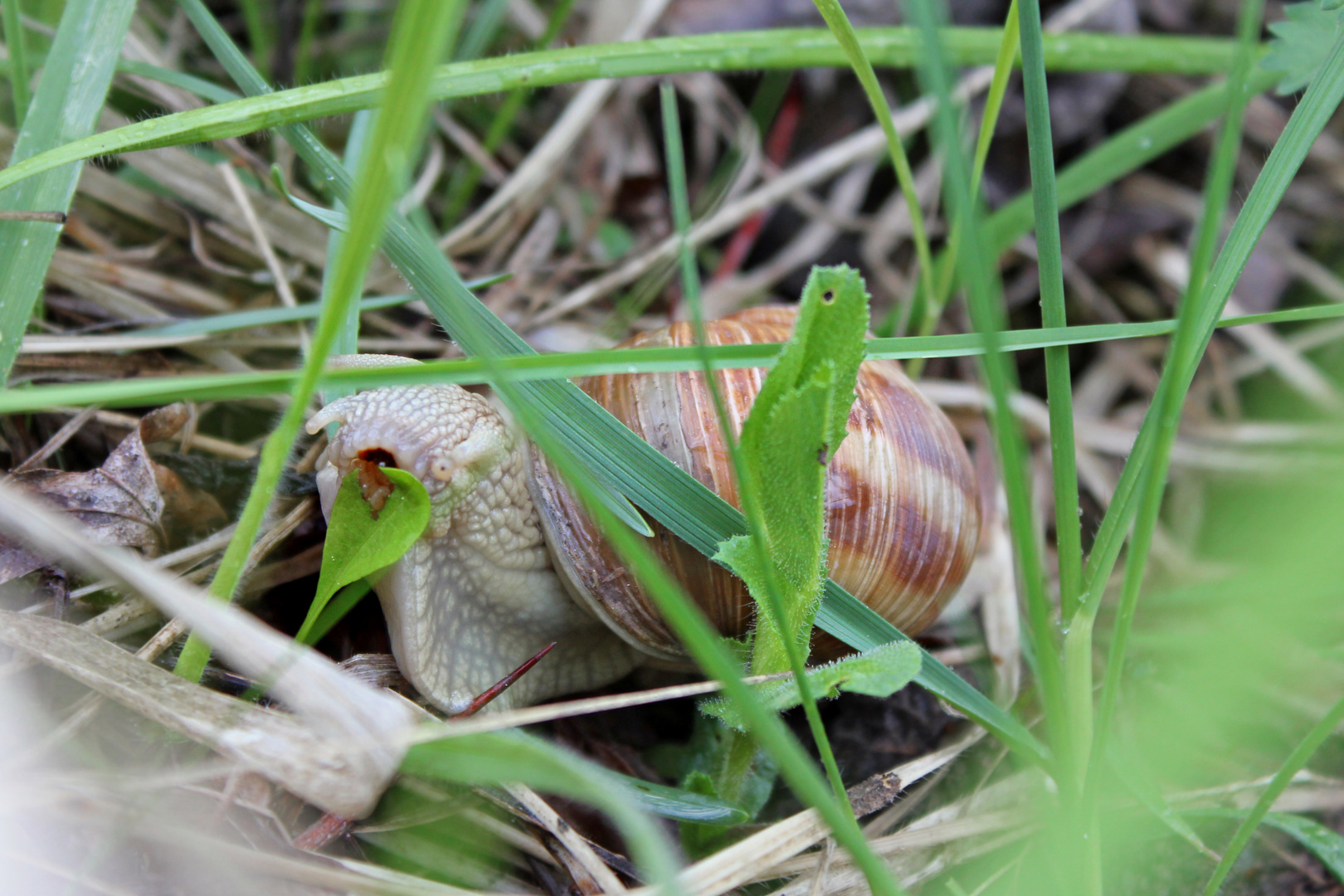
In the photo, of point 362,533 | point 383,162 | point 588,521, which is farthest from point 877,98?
point 362,533

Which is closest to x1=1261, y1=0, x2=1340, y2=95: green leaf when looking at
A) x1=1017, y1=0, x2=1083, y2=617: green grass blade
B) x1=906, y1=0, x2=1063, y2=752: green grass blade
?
x1=1017, y1=0, x2=1083, y2=617: green grass blade

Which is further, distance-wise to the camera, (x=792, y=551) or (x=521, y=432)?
(x=521, y=432)

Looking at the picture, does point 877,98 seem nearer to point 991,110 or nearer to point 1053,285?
point 991,110

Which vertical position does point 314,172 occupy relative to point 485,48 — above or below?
below

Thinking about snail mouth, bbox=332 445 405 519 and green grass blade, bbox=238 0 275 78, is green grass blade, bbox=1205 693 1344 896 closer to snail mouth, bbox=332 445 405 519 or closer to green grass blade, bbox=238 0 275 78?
snail mouth, bbox=332 445 405 519

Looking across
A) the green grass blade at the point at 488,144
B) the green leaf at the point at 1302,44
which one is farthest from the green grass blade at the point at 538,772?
the green leaf at the point at 1302,44

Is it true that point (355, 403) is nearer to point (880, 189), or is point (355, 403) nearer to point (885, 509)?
point (885, 509)

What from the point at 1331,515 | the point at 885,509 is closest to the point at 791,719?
the point at 885,509
